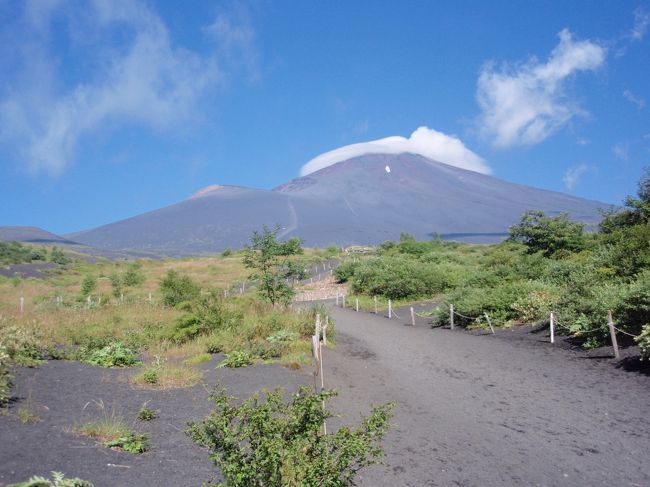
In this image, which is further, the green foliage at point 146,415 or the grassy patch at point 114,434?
the green foliage at point 146,415

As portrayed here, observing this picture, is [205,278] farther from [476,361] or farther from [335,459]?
[335,459]

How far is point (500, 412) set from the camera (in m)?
9.24

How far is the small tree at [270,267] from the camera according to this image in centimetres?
1925

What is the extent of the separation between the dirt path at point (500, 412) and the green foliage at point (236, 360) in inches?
75.9

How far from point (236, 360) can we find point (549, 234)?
25451 mm

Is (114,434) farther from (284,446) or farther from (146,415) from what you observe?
(284,446)

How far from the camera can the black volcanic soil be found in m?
5.33

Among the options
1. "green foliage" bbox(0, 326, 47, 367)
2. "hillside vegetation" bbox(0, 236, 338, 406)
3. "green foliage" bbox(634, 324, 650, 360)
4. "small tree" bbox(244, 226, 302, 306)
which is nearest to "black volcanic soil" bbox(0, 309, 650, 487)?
"green foliage" bbox(0, 326, 47, 367)

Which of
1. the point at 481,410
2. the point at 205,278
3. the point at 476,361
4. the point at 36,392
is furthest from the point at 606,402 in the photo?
the point at 205,278

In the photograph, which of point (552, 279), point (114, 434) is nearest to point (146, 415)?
point (114, 434)

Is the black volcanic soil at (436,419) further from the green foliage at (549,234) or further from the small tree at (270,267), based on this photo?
the green foliage at (549,234)

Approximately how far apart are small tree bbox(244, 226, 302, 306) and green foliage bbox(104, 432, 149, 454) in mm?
13013

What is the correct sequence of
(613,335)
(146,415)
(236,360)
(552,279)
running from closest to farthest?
(146,415)
(236,360)
(613,335)
(552,279)

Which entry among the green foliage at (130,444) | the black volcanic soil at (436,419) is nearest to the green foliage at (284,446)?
the black volcanic soil at (436,419)
